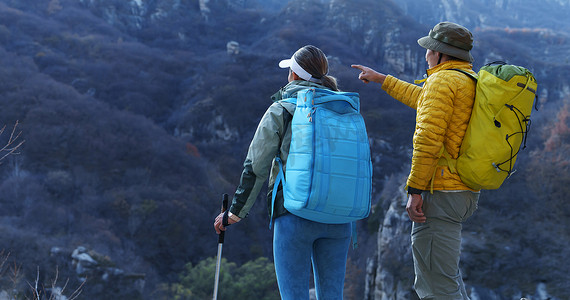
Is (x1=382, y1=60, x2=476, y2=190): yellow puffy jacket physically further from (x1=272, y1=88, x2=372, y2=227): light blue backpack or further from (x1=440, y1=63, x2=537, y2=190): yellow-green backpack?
(x1=272, y1=88, x2=372, y2=227): light blue backpack

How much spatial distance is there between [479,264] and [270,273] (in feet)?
41.3

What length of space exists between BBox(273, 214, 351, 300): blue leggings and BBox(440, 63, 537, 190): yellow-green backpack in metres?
0.58

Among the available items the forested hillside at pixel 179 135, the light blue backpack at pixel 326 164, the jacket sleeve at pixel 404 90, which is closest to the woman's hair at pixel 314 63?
the light blue backpack at pixel 326 164

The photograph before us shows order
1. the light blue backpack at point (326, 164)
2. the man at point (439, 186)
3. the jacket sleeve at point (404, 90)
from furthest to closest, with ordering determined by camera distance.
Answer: the jacket sleeve at point (404, 90)
the man at point (439, 186)
the light blue backpack at point (326, 164)

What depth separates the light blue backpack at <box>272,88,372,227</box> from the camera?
6.23ft

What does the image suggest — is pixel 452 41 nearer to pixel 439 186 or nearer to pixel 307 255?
pixel 439 186

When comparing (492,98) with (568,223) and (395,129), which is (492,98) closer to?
(568,223)

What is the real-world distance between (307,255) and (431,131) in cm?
70

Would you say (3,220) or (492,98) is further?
(3,220)

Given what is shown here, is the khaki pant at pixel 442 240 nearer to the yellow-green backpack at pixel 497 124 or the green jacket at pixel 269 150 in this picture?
the yellow-green backpack at pixel 497 124

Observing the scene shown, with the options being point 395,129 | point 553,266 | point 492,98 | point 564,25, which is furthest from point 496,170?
point 564,25

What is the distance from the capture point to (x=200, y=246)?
3438 centimetres

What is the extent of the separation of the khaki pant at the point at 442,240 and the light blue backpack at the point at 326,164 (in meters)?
0.33

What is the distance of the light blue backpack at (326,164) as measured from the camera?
6.23 ft
